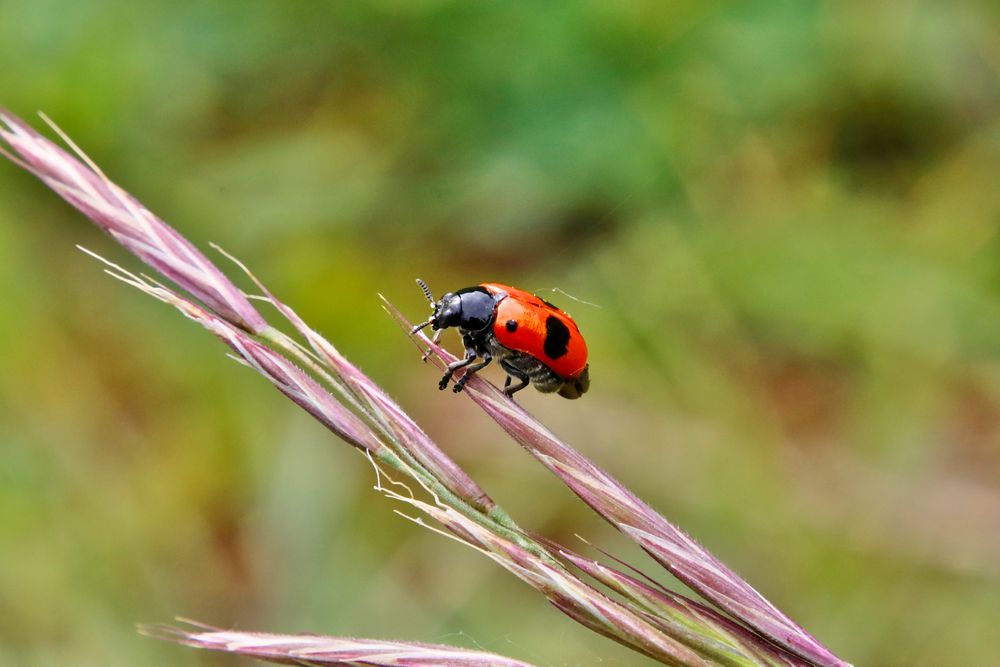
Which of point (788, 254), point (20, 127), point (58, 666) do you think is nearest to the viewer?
point (20, 127)

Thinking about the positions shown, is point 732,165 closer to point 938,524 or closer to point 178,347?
point 938,524

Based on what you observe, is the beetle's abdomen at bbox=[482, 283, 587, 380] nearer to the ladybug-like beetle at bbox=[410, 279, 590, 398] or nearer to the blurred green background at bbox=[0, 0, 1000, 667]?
the ladybug-like beetle at bbox=[410, 279, 590, 398]

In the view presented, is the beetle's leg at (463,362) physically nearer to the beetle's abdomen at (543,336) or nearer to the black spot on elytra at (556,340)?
the beetle's abdomen at (543,336)

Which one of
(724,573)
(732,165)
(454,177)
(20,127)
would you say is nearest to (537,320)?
(724,573)

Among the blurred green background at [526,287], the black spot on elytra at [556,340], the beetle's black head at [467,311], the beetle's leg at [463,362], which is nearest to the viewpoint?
the beetle's leg at [463,362]

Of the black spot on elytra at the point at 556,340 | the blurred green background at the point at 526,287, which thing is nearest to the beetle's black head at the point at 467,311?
the black spot on elytra at the point at 556,340

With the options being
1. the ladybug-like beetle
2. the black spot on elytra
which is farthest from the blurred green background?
the black spot on elytra

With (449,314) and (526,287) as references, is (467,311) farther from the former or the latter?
(526,287)
